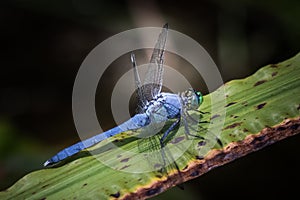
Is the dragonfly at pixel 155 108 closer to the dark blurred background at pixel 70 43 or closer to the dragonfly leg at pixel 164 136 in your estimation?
the dragonfly leg at pixel 164 136

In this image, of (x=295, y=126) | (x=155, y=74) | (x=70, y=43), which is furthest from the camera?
(x=70, y=43)

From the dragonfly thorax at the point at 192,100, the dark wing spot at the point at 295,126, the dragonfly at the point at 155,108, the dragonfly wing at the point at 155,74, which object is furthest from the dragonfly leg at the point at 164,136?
the dark wing spot at the point at 295,126

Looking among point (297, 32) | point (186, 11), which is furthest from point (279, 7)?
point (186, 11)

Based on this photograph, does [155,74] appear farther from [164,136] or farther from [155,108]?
[164,136]

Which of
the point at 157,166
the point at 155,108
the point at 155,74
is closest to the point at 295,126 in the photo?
the point at 157,166

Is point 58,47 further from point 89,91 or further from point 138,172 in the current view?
point 138,172

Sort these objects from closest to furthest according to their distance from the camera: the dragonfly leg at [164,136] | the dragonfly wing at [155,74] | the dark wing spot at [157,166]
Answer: the dark wing spot at [157,166], the dragonfly leg at [164,136], the dragonfly wing at [155,74]
